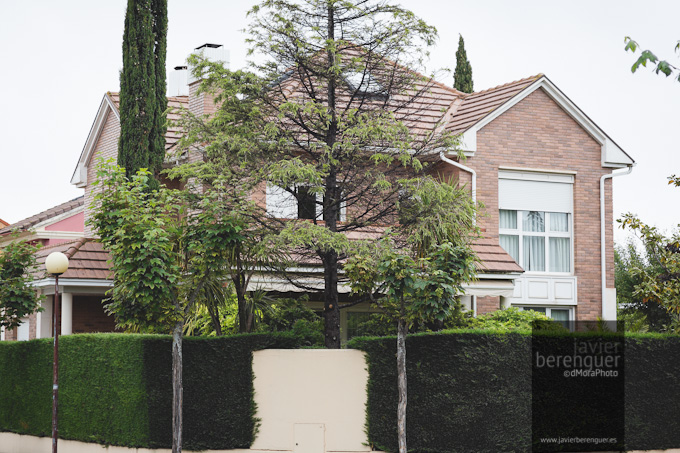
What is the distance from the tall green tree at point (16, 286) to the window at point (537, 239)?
12.6 metres

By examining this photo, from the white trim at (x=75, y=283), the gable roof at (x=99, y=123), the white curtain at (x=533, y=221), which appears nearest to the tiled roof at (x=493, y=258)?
the white curtain at (x=533, y=221)

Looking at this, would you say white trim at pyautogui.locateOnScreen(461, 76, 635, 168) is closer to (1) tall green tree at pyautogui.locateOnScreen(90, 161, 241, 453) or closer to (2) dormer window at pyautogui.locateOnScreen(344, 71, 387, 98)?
(2) dormer window at pyautogui.locateOnScreen(344, 71, 387, 98)

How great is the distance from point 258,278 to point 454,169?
23.2 feet

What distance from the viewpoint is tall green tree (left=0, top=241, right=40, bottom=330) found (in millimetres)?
21047

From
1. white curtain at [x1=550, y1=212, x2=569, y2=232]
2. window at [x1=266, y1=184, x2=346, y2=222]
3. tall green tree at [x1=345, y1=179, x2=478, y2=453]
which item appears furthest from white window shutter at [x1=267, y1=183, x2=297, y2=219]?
white curtain at [x1=550, y1=212, x2=569, y2=232]

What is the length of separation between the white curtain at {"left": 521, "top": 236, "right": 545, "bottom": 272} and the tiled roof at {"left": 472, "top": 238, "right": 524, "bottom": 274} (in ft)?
5.90

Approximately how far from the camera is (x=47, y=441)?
19797 mm

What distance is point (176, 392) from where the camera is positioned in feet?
52.2

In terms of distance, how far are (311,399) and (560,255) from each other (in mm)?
11311

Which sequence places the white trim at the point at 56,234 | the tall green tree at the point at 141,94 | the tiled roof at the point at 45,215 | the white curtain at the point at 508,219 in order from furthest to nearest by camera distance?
the tiled roof at the point at 45,215
the white trim at the point at 56,234
the white curtain at the point at 508,219
the tall green tree at the point at 141,94

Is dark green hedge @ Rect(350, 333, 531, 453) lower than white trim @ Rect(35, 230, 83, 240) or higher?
lower

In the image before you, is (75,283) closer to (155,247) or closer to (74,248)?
(74,248)

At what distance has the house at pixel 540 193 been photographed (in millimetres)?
24047

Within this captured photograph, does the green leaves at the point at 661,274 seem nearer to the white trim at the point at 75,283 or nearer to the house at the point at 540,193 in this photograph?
the house at the point at 540,193
